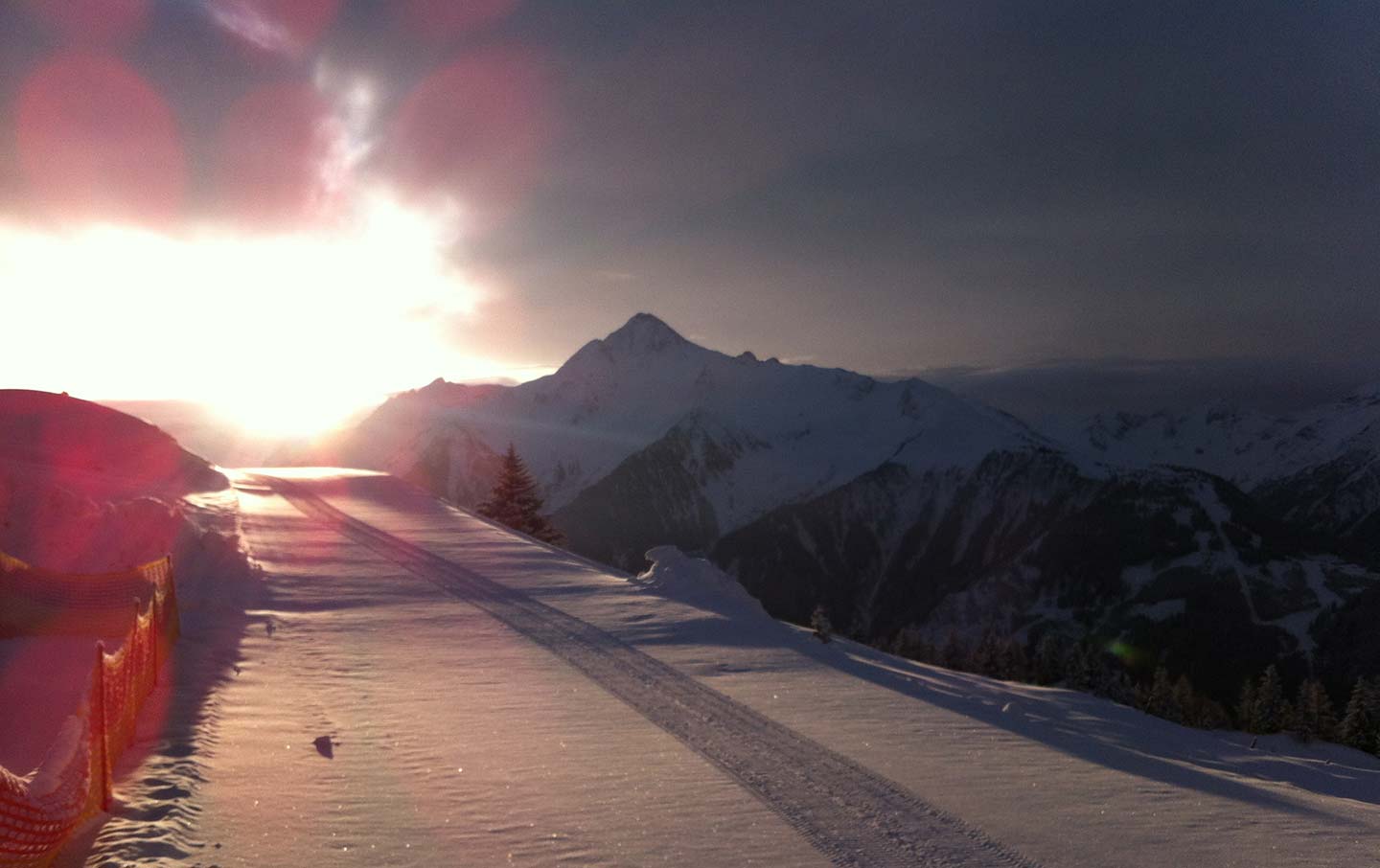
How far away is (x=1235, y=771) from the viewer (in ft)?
38.4

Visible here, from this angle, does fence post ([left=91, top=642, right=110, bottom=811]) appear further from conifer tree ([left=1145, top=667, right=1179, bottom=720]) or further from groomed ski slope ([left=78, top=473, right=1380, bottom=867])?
conifer tree ([left=1145, top=667, right=1179, bottom=720])

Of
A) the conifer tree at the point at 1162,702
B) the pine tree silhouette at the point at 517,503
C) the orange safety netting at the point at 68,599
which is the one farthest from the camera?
the conifer tree at the point at 1162,702

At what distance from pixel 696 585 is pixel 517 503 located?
972 inches

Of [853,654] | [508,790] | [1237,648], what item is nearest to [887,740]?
[508,790]

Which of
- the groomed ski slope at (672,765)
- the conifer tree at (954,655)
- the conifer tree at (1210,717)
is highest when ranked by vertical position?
the groomed ski slope at (672,765)

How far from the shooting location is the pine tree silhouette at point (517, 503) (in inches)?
1716

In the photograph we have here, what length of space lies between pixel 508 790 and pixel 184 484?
1396 inches

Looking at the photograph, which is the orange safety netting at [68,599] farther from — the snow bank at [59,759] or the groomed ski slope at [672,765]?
the snow bank at [59,759]

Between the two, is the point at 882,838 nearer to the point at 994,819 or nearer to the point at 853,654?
the point at 994,819

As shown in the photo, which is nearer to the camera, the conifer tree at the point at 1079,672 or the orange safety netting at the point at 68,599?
the orange safety netting at the point at 68,599

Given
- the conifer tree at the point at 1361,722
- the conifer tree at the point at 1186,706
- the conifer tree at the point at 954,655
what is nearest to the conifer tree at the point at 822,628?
the conifer tree at the point at 1361,722

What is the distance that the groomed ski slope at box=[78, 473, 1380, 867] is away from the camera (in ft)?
24.3

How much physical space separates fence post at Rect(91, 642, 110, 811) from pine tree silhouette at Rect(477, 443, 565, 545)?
35550mm

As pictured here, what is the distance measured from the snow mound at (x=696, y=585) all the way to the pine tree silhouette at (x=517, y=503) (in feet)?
69.4
